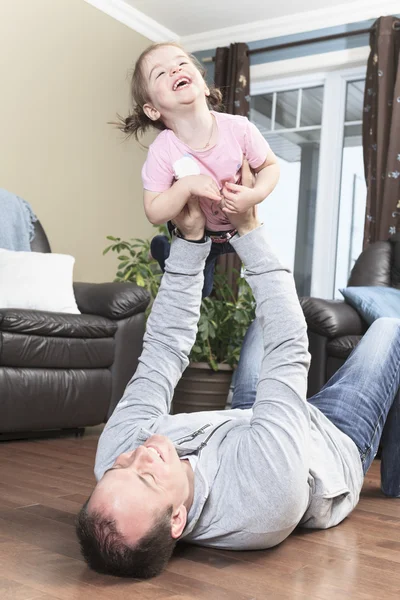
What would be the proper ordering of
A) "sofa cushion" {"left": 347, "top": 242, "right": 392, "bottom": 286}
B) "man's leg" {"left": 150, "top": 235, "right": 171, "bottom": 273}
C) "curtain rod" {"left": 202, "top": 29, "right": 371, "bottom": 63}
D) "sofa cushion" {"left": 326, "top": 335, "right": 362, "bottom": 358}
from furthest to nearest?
"curtain rod" {"left": 202, "top": 29, "right": 371, "bottom": 63}, "sofa cushion" {"left": 347, "top": 242, "right": 392, "bottom": 286}, "sofa cushion" {"left": 326, "top": 335, "right": 362, "bottom": 358}, "man's leg" {"left": 150, "top": 235, "right": 171, "bottom": 273}

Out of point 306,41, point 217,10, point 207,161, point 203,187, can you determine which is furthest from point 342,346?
point 217,10

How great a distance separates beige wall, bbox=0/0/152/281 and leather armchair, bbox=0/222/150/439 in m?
1.33

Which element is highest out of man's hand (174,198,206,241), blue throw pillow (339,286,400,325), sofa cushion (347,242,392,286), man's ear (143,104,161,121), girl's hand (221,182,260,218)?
man's ear (143,104,161,121)

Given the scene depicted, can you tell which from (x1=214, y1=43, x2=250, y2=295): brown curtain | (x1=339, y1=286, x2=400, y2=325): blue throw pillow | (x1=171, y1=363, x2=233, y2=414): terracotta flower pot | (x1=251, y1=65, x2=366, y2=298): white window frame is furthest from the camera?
(x1=214, y1=43, x2=250, y2=295): brown curtain

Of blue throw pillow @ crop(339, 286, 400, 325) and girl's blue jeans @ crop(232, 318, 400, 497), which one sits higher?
blue throw pillow @ crop(339, 286, 400, 325)

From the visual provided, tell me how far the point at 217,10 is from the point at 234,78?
0.50m

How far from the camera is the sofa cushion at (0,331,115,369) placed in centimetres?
289

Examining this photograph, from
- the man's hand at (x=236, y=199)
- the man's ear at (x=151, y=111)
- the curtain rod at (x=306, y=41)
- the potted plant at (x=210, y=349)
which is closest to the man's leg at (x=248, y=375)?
the man's hand at (x=236, y=199)

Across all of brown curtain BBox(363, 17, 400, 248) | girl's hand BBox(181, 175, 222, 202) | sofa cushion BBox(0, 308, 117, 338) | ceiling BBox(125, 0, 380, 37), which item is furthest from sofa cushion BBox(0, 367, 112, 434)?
ceiling BBox(125, 0, 380, 37)

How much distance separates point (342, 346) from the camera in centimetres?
317

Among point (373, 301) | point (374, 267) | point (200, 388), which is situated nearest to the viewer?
point (373, 301)

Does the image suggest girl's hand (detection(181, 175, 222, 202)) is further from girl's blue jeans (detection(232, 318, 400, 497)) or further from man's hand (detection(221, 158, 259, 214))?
girl's blue jeans (detection(232, 318, 400, 497))

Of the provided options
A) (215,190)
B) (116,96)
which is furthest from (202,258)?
(116,96)

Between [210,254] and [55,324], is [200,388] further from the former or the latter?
[210,254]
